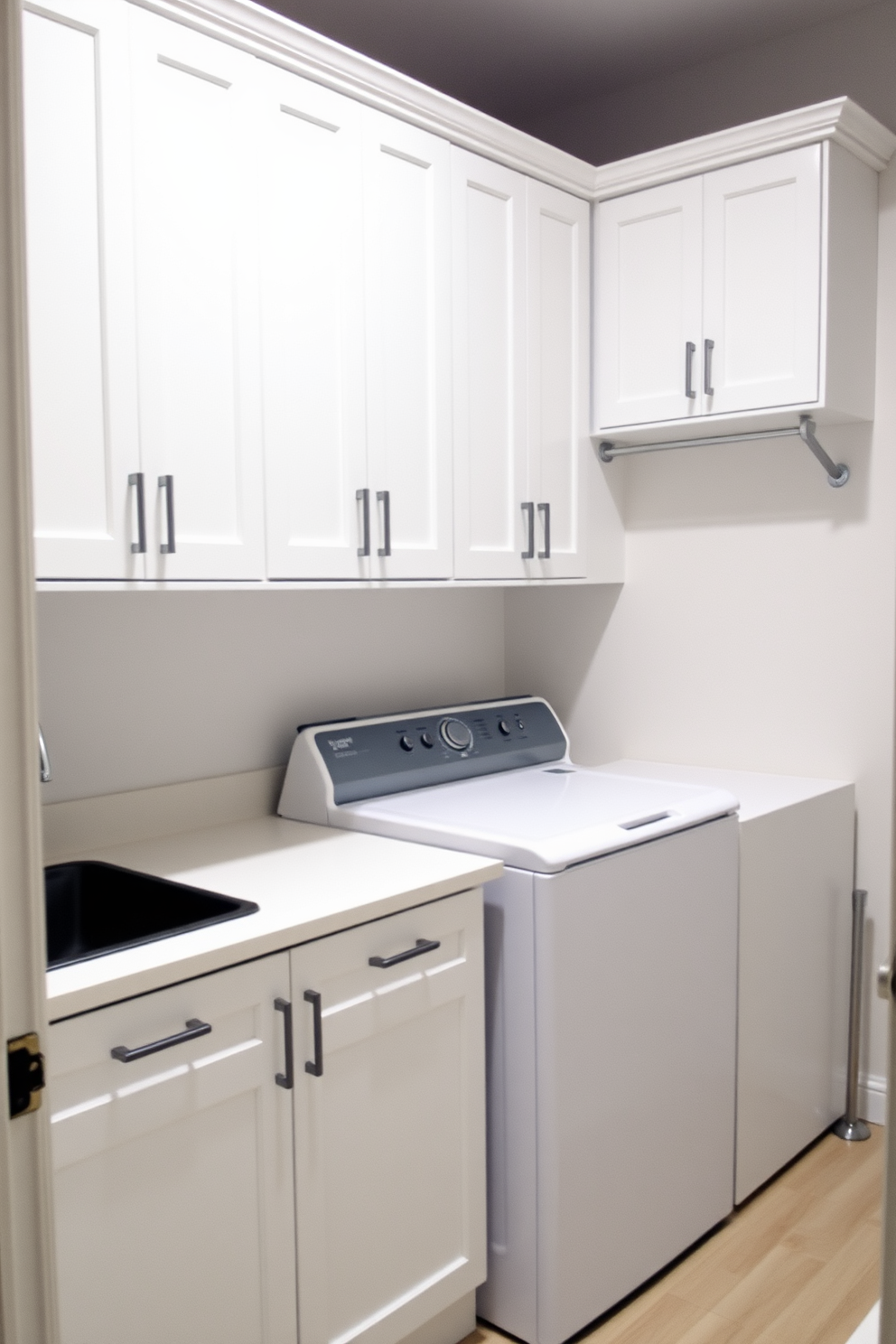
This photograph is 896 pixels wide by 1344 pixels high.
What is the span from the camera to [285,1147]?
1.64 metres

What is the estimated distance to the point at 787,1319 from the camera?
6.68 ft

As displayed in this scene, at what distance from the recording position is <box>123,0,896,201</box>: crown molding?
187 cm

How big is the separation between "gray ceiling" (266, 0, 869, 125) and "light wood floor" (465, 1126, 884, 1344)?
265 centimetres

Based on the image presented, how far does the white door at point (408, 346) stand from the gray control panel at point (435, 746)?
0.41m

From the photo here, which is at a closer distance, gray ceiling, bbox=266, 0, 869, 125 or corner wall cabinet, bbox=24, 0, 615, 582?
corner wall cabinet, bbox=24, 0, 615, 582

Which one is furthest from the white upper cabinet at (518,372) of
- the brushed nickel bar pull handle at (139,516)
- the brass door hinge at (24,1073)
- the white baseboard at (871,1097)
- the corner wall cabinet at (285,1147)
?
the brass door hinge at (24,1073)

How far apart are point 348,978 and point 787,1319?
1077mm

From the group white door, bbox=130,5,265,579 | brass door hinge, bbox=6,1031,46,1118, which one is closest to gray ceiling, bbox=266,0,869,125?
white door, bbox=130,5,265,579

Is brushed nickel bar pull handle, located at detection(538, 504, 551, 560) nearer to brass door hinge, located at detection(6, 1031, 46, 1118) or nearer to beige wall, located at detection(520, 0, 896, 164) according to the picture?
beige wall, located at detection(520, 0, 896, 164)

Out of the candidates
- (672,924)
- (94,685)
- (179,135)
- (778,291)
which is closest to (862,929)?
(672,924)

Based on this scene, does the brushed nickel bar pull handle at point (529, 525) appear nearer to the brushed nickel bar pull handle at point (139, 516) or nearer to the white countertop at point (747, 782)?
the white countertop at point (747, 782)

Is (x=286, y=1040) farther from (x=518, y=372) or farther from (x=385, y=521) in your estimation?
(x=518, y=372)

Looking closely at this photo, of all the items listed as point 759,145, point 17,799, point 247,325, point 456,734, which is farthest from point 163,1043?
point 759,145

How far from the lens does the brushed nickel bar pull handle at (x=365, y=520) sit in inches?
83.9
